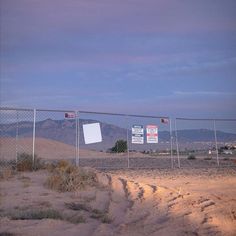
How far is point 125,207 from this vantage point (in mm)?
11016

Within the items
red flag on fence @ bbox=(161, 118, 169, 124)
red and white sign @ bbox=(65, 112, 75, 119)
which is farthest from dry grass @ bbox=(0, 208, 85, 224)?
red flag on fence @ bbox=(161, 118, 169, 124)

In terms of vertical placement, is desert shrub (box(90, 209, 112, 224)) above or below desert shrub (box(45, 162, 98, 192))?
below

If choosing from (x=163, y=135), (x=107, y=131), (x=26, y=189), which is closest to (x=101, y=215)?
(x=26, y=189)

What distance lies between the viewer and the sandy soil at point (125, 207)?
849 centimetres

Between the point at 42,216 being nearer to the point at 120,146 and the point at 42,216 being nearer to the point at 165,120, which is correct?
the point at 165,120

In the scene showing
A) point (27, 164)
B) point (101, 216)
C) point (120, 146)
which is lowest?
point (101, 216)

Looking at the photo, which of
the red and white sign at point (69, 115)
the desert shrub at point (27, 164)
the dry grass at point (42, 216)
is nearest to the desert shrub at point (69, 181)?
the dry grass at point (42, 216)

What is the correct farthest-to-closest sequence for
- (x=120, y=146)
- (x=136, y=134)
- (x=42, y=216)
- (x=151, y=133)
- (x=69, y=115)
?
(x=120, y=146)
(x=151, y=133)
(x=136, y=134)
(x=69, y=115)
(x=42, y=216)

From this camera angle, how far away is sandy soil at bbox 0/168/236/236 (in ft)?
27.9

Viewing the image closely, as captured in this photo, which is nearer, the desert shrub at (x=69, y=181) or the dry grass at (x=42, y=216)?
the dry grass at (x=42, y=216)

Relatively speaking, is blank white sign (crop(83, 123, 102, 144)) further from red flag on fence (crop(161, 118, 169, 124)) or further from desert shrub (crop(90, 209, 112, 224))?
desert shrub (crop(90, 209, 112, 224))

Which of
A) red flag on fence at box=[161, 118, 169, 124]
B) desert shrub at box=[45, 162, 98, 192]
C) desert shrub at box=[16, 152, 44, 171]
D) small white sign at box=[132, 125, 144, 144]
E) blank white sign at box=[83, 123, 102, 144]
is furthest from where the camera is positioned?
red flag on fence at box=[161, 118, 169, 124]

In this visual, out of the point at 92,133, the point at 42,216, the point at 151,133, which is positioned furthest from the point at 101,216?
the point at 151,133

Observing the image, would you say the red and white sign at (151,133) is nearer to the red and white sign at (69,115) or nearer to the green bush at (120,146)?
the red and white sign at (69,115)
